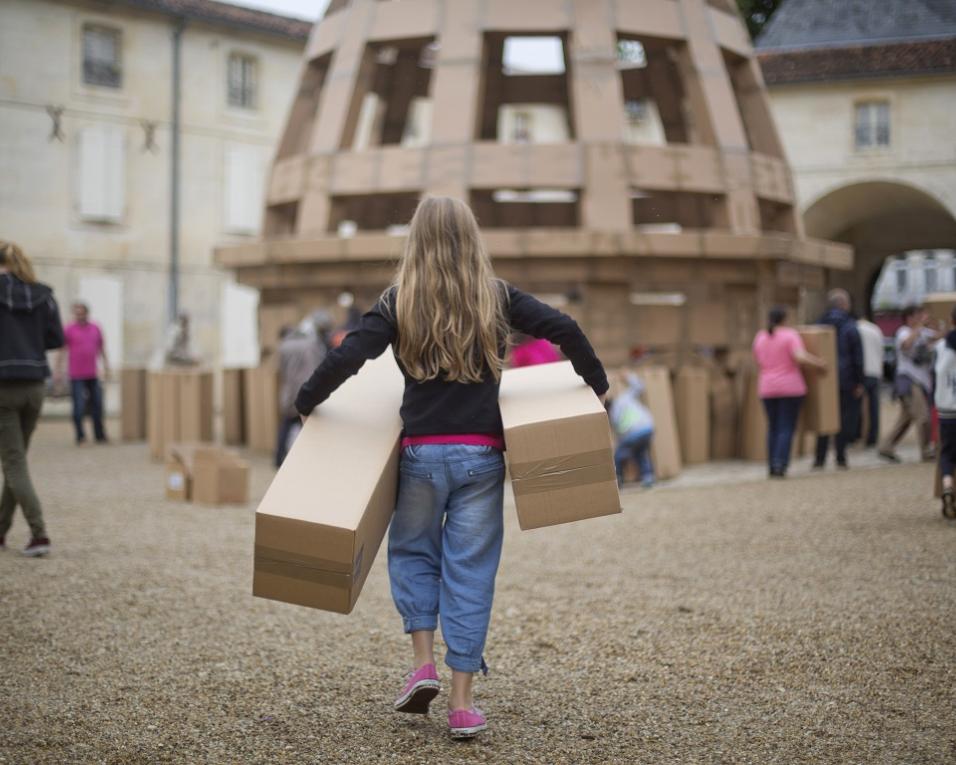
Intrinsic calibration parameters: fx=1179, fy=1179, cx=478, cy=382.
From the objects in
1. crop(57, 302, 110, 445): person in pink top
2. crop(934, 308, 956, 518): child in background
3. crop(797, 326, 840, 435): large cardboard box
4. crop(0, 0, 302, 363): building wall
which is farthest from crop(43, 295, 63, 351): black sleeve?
crop(0, 0, 302, 363): building wall

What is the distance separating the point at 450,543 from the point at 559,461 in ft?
1.64

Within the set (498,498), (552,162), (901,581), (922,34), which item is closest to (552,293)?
(552,162)

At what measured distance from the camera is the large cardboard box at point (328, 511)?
396cm

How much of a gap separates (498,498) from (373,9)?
11.8 meters

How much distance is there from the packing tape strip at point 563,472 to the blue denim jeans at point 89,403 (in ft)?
43.7

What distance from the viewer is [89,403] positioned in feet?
55.4

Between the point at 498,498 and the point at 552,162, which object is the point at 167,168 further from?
the point at 498,498

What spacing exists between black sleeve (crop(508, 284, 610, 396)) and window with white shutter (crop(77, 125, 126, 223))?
23.6 meters

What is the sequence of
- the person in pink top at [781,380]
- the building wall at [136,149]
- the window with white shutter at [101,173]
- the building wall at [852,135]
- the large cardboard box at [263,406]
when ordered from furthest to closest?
1. the building wall at [852,135]
2. the window with white shutter at [101,173]
3. the building wall at [136,149]
4. the large cardboard box at [263,406]
5. the person in pink top at [781,380]

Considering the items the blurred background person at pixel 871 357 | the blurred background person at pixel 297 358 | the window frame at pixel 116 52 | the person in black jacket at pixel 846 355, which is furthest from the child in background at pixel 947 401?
the window frame at pixel 116 52

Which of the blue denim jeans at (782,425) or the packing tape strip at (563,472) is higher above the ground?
the packing tape strip at (563,472)

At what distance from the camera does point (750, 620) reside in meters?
5.89

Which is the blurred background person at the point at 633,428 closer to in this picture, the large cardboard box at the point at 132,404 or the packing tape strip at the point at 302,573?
the packing tape strip at the point at 302,573

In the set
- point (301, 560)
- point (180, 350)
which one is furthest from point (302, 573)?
point (180, 350)
